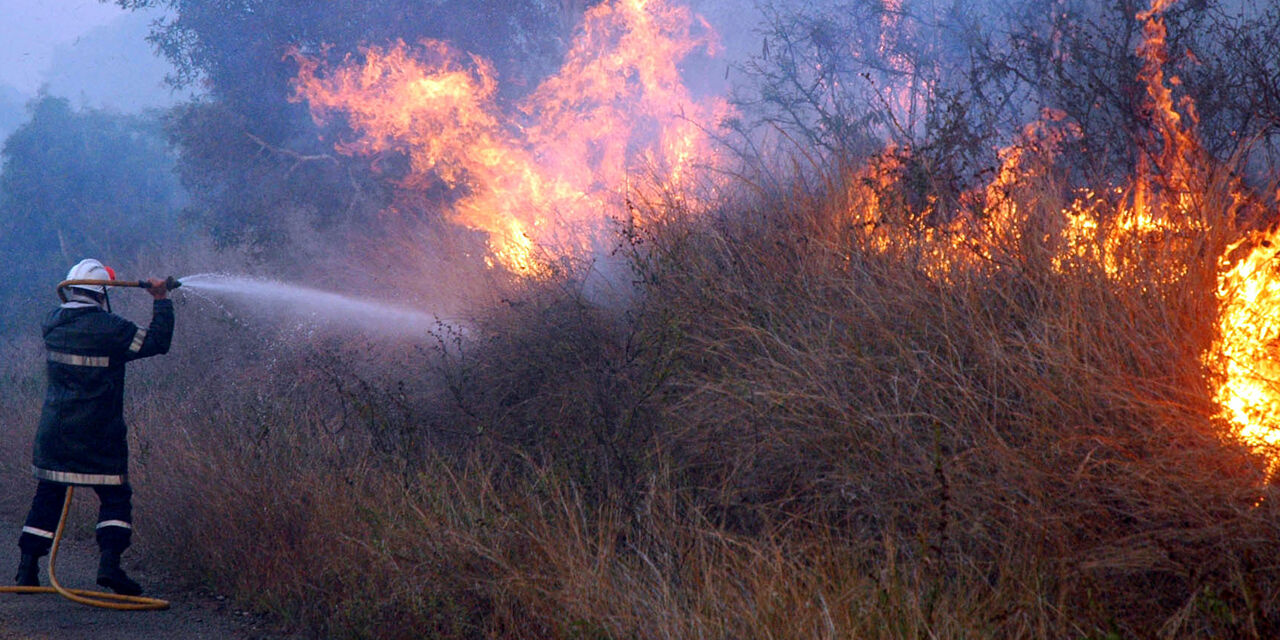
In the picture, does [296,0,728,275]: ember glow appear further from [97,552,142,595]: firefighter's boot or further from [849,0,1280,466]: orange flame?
[97,552,142,595]: firefighter's boot

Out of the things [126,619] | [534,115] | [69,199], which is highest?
[69,199]

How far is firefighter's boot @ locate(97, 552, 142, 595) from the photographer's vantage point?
554cm

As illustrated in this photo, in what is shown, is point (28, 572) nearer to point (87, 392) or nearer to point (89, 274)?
point (87, 392)

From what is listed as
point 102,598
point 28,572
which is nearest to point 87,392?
point 28,572

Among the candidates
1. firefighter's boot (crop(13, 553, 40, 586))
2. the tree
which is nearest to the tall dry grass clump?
firefighter's boot (crop(13, 553, 40, 586))

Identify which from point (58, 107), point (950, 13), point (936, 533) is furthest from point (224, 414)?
point (58, 107)

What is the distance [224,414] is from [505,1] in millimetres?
11681

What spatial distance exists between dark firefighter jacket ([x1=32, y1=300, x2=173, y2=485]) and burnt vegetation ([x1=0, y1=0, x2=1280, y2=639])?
0.72 metres

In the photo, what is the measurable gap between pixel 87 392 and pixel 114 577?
43.4 inches

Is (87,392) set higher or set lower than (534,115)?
lower

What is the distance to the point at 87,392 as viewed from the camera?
19.1ft

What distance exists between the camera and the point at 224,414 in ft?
27.2

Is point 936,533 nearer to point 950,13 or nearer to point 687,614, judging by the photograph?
point 687,614

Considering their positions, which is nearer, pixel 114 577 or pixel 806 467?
pixel 806 467
